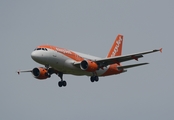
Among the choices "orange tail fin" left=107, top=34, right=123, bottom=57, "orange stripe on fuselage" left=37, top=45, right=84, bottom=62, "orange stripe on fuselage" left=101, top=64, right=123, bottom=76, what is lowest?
"orange stripe on fuselage" left=101, top=64, right=123, bottom=76

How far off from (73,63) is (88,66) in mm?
2317

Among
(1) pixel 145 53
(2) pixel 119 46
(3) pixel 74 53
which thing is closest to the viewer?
(1) pixel 145 53

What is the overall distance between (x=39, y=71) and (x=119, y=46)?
15.4 meters

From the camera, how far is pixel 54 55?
78812 mm

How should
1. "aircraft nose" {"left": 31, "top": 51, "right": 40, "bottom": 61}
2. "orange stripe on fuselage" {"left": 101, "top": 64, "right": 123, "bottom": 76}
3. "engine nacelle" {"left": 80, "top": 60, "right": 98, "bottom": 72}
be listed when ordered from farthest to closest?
"orange stripe on fuselage" {"left": 101, "top": 64, "right": 123, "bottom": 76}, "engine nacelle" {"left": 80, "top": 60, "right": 98, "bottom": 72}, "aircraft nose" {"left": 31, "top": 51, "right": 40, "bottom": 61}

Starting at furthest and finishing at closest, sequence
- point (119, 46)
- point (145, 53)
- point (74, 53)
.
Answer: point (119, 46)
point (74, 53)
point (145, 53)

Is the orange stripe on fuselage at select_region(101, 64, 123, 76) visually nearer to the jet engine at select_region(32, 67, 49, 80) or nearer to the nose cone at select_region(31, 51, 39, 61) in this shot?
the jet engine at select_region(32, 67, 49, 80)

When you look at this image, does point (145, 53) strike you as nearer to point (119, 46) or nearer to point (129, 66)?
point (129, 66)

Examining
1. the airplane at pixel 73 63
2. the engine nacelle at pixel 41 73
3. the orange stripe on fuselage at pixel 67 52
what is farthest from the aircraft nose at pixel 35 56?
the engine nacelle at pixel 41 73

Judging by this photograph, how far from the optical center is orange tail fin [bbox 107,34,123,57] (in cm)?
9156

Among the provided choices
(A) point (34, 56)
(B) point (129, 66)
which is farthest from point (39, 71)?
(B) point (129, 66)

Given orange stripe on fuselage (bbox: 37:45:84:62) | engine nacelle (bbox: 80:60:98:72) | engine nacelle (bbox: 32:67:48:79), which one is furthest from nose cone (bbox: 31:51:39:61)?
engine nacelle (bbox: 32:67:48:79)

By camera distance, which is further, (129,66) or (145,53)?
(129,66)

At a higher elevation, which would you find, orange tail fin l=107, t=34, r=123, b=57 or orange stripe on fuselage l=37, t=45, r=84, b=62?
orange tail fin l=107, t=34, r=123, b=57
